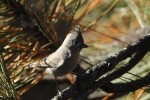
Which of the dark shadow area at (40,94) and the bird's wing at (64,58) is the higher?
the bird's wing at (64,58)

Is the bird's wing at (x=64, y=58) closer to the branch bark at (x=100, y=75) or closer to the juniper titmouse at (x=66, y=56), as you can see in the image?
the juniper titmouse at (x=66, y=56)

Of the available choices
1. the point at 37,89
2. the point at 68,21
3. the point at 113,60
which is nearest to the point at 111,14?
the point at 68,21

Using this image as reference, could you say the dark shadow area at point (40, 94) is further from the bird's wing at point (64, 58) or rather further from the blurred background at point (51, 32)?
the blurred background at point (51, 32)

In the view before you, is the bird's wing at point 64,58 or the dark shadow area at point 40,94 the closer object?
the bird's wing at point 64,58

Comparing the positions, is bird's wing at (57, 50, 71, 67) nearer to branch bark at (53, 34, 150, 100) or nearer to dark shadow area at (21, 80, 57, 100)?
dark shadow area at (21, 80, 57, 100)

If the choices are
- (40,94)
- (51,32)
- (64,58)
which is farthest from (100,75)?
(40,94)

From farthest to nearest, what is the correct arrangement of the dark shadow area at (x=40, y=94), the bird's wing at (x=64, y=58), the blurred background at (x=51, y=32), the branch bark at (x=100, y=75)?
the dark shadow area at (x=40, y=94) < the bird's wing at (x=64, y=58) < the blurred background at (x=51, y=32) < the branch bark at (x=100, y=75)

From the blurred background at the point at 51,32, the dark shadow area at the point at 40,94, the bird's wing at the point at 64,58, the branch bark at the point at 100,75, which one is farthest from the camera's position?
the dark shadow area at the point at 40,94

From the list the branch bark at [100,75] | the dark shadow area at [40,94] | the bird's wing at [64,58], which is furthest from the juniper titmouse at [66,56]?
the dark shadow area at [40,94]
